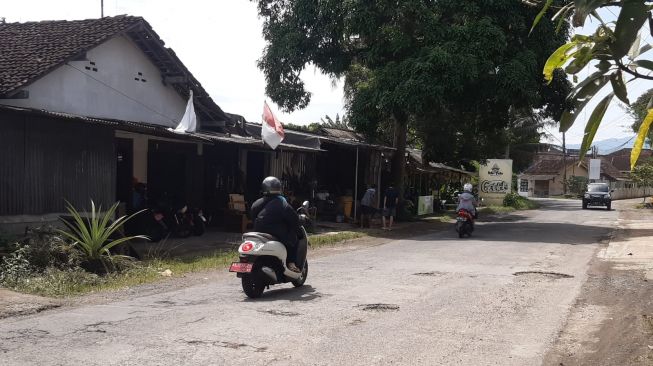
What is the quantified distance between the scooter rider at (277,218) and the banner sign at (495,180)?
33.3 metres

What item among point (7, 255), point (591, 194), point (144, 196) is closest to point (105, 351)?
point (7, 255)

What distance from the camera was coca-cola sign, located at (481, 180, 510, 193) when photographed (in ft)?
132

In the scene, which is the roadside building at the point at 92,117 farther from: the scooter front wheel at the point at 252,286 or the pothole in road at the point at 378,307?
the pothole in road at the point at 378,307

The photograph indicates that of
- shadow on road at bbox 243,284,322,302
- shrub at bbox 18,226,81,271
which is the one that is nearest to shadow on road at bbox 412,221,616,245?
shadow on road at bbox 243,284,322,302

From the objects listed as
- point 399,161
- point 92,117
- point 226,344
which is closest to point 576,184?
point 399,161

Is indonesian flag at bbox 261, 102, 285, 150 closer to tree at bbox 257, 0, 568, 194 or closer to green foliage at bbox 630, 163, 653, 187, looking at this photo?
tree at bbox 257, 0, 568, 194

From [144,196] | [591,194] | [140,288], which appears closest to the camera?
[140,288]

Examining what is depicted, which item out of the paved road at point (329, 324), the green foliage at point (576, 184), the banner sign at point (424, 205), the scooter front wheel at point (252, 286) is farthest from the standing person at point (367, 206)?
the green foliage at point (576, 184)

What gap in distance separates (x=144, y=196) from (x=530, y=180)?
75.6 m

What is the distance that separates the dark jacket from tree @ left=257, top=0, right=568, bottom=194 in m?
11.9

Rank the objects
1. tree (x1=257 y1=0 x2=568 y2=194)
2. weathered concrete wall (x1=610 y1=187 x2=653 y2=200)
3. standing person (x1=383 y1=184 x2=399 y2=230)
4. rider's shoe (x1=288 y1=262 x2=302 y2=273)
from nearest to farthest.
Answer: rider's shoe (x1=288 y1=262 x2=302 y2=273) → tree (x1=257 y1=0 x2=568 y2=194) → standing person (x1=383 y1=184 x2=399 y2=230) → weathered concrete wall (x1=610 y1=187 x2=653 y2=200)

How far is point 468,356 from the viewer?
5461 mm

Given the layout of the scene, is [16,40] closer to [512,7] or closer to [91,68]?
[91,68]

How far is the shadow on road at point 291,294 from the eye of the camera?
8036 mm
